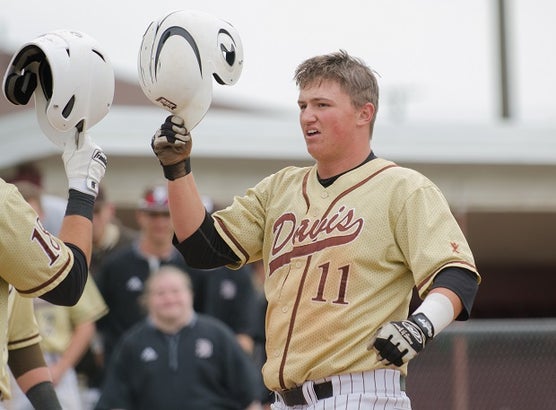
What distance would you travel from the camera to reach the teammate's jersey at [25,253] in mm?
4512

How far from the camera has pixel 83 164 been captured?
488 centimetres

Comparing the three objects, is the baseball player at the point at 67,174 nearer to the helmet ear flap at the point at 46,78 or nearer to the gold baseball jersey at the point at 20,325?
the helmet ear flap at the point at 46,78

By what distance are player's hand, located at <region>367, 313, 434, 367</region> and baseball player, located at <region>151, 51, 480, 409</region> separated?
11 centimetres

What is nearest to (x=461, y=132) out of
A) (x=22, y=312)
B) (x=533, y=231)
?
(x=533, y=231)

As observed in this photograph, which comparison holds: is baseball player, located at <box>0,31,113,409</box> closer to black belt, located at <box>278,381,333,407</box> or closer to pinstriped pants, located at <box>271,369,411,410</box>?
black belt, located at <box>278,381,333,407</box>

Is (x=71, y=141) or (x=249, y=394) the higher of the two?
(x=71, y=141)

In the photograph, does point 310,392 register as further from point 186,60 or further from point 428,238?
point 186,60

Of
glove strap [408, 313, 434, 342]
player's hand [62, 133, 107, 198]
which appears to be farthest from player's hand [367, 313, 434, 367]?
player's hand [62, 133, 107, 198]

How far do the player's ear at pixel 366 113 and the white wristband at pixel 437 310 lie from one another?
76 centimetres

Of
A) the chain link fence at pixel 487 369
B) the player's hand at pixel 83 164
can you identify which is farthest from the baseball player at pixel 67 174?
the chain link fence at pixel 487 369

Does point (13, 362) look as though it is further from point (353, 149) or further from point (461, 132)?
point (461, 132)

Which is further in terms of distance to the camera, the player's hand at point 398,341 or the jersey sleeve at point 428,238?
the jersey sleeve at point 428,238

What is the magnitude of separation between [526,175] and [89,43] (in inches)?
321

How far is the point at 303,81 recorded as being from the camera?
477cm
